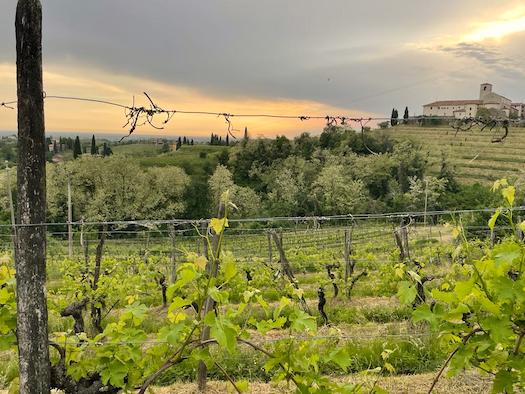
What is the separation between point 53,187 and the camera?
1421 inches

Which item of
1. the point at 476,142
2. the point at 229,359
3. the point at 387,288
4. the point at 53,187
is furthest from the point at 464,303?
the point at 476,142

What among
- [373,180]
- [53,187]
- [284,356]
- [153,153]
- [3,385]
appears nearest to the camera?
[284,356]

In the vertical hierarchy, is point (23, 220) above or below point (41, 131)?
below

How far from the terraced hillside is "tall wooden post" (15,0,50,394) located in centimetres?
4558

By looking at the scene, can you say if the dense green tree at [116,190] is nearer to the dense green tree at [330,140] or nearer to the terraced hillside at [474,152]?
the dense green tree at [330,140]

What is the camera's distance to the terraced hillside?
4731 centimetres

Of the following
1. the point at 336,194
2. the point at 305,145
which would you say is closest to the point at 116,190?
the point at 336,194

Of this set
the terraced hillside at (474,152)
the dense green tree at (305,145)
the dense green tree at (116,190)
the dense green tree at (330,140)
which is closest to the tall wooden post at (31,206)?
the dense green tree at (116,190)

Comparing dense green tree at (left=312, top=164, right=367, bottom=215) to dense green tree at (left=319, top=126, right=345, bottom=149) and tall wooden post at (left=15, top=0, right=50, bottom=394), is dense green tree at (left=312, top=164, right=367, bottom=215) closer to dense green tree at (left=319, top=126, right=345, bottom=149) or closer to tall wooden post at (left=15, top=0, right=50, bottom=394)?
Answer: dense green tree at (left=319, top=126, right=345, bottom=149)

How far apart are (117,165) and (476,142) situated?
153ft

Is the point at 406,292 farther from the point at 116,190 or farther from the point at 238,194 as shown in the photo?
the point at 116,190

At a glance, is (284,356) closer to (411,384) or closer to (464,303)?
(464,303)

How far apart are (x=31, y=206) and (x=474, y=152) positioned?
60811 millimetres

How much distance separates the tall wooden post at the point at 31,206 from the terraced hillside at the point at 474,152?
45.6 meters
